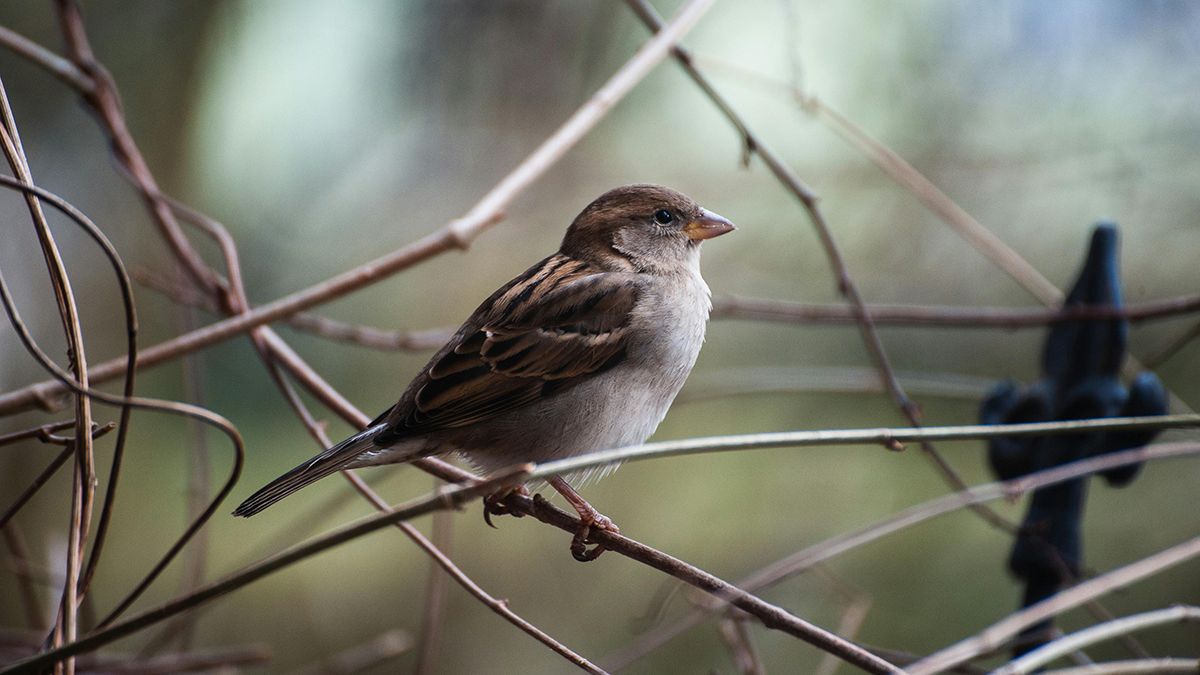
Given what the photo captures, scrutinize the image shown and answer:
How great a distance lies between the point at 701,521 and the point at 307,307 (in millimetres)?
1656

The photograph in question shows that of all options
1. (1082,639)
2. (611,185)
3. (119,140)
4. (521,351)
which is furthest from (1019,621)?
(611,185)

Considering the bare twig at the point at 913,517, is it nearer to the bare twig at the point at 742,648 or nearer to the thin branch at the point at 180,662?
the bare twig at the point at 742,648

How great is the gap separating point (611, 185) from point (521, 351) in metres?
1.45

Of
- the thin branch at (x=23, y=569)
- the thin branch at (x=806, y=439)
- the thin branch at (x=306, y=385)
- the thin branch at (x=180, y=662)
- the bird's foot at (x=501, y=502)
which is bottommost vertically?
the thin branch at (x=180, y=662)

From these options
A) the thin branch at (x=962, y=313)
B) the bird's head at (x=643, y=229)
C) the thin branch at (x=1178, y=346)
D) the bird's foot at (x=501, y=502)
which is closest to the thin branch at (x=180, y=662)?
the bird's foot at (x=501, y=502)

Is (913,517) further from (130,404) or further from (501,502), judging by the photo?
(130,404)

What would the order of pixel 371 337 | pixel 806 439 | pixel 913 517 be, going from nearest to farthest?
pixel 806 439 → pixel 913 517 → pixel 371 337

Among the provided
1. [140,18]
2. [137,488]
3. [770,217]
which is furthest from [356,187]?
[770,217]

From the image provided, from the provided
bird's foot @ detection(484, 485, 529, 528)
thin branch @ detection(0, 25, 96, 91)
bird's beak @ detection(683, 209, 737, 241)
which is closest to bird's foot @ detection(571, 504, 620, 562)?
bird's foot @ detection(484, 485, 529, 528)

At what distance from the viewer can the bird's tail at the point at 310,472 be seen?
1554mm

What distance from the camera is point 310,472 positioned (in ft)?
5.43

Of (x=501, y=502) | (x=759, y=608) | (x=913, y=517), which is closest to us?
(x=759, y=608)

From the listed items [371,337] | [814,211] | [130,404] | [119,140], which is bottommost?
[130,404]

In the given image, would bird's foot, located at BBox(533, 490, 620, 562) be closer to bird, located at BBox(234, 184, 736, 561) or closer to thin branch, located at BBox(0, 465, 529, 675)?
bird, located at BBox(234, 184, 736, 561)
